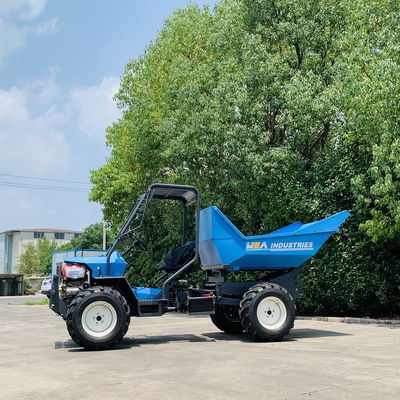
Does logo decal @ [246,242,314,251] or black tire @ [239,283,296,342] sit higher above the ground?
logo decal @ [246,242,314,251]

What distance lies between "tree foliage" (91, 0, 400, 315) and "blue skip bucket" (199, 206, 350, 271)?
273 centimetres

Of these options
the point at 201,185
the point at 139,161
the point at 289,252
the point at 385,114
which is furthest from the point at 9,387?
the point at 139,161

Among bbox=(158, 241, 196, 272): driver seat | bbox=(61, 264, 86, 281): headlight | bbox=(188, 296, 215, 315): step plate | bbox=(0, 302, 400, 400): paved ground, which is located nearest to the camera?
bbox=(0, 302, 400, 400): paved ground

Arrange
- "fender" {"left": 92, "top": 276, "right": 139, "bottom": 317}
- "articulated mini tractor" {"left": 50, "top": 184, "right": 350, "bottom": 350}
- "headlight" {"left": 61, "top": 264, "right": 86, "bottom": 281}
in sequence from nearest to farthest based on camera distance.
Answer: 1. "articulated mini tractor" {"left": 50, "top": 184, "right": 350, "bottom": 350}
2. "headlight" {"left": 61, "top": 264, "right": 86, "bottom": 281}
3. "fender" {"left": 92, "top": 276, "right": 139, "bottom": 317}

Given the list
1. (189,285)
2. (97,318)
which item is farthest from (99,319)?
(189,285)

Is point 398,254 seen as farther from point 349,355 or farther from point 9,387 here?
point 9,387

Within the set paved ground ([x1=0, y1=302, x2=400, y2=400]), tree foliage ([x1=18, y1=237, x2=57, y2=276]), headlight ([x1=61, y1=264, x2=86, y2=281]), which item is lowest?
paved ground ([x1=0, y1=302, x2=400, y2=400])

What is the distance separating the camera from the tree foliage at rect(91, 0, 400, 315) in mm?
14805

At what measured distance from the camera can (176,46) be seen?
26375mm

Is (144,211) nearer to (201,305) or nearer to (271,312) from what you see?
(201,305)

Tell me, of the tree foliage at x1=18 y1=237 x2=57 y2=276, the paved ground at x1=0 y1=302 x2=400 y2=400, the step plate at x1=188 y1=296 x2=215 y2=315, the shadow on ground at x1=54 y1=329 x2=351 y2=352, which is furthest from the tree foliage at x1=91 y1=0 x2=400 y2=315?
the tree foliage at x1=18 y1=237 x2=57 y2=276

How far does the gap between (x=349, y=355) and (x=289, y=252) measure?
2840mm

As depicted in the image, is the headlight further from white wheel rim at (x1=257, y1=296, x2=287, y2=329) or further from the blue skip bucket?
white wheel rim at (x1=257, y1=296, x2=287, y2=329)

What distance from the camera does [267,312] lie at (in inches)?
443
